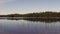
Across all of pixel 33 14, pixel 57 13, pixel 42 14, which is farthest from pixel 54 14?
pixel 33 14

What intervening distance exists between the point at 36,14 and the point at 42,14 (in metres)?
6.71

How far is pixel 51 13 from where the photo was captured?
394ft

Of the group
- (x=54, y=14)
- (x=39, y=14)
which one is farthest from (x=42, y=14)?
(x=54, y=14)

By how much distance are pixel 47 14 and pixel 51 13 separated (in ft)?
13.8

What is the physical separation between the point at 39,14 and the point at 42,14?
3285 mm

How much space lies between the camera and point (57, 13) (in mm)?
119500

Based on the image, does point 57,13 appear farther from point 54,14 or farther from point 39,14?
point 39,14

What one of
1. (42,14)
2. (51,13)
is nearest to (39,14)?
(42,14)

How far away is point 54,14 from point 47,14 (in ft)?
22.9

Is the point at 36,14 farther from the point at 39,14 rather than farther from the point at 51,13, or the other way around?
the point at 51,13

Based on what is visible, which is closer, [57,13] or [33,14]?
[57,13]

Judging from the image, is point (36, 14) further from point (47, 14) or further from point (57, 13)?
point (57, 13)

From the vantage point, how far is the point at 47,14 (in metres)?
122

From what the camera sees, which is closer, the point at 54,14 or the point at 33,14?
the point at 54,14
